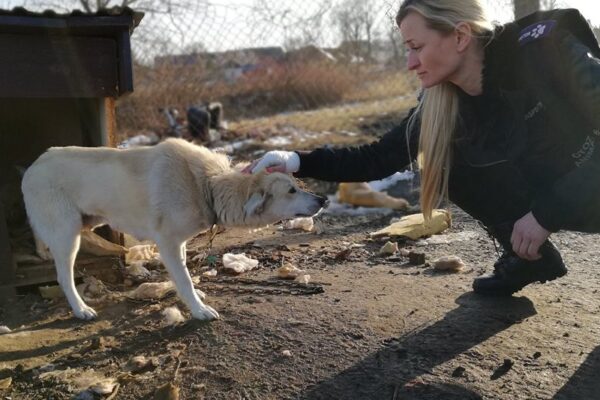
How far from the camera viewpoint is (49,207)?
11.5ft

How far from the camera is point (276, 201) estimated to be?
11.3 ft

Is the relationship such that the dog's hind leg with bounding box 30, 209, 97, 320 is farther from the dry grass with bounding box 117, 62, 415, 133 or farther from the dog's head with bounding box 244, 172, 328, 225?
the dry grass with bounding box 117, 62, 415, 133

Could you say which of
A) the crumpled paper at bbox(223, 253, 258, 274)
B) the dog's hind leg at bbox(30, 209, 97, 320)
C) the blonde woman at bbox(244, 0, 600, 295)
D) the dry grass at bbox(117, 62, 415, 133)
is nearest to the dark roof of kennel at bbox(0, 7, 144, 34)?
the dog's hind leg at bbox(30, 209, 97, 320)

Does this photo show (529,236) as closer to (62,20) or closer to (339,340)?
(339,340)


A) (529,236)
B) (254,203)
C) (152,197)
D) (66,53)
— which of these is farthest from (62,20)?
(529,236)

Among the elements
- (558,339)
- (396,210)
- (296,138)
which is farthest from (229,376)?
(296,138)

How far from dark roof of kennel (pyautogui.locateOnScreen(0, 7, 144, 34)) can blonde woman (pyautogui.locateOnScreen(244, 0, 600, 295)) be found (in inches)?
56.3

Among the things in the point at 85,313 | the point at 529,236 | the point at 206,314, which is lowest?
Answer: the point at 85,313

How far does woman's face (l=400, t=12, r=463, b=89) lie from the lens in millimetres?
2412

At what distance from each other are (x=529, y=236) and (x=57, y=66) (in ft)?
Result: 9.53

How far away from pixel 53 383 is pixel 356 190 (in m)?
3.65

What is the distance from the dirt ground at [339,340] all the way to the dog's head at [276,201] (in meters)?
0.41

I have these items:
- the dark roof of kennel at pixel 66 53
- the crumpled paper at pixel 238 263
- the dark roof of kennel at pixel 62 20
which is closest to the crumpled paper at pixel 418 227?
the crumpled paper at pixel 238 263

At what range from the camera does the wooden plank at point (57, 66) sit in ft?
11.7
